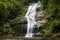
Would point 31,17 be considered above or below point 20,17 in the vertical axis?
above

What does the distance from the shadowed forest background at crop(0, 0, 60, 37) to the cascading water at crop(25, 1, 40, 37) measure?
24.7 inches

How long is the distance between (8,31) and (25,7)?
20.8ft

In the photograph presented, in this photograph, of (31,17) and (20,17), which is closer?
(20,17)

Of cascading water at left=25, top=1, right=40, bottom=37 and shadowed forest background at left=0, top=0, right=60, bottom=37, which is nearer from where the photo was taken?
shadowed forest background at left=0, top=0, right=60, bottom=37

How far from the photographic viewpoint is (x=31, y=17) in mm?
30750

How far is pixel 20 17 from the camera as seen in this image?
29812 millimetres

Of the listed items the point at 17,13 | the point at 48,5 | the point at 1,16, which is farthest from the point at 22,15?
the point at 48,5

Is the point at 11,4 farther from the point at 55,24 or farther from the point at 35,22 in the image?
the point at 55,24

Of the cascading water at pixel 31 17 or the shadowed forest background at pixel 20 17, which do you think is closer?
the shadowed forest background at pixel 20 17

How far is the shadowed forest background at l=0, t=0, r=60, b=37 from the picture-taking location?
2305 cm

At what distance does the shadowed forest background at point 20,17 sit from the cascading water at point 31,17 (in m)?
0.63

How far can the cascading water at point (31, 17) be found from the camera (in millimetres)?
27953

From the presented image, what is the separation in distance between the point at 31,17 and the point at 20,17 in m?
1.74

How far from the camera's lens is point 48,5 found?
23344mm
